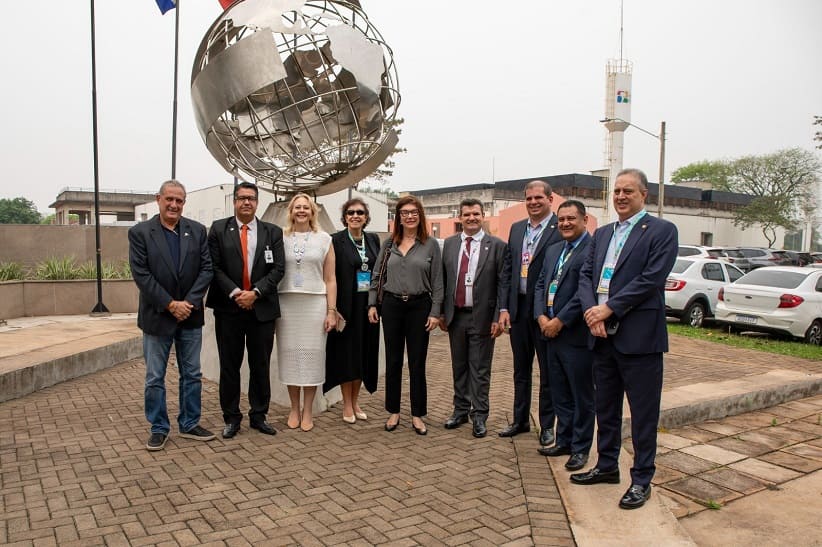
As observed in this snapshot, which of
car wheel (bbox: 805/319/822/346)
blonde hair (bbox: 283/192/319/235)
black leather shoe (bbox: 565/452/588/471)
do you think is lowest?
car wheel (bbox: 805/319/822/346)

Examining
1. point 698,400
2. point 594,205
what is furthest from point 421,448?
point 594,205

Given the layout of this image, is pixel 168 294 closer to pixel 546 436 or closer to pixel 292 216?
pixel 292 216

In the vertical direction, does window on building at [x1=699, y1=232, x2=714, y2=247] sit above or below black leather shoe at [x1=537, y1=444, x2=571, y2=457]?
above

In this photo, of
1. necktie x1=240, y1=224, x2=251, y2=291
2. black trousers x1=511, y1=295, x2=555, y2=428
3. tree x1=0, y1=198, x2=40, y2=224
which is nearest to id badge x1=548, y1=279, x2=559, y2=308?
→ black trousers x1=511, y1=295, x2=555, y2=428

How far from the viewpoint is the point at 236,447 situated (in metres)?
4.86

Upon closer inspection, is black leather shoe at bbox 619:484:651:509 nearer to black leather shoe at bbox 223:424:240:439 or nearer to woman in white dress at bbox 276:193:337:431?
woman in white dress at bbox 276:193:337:431

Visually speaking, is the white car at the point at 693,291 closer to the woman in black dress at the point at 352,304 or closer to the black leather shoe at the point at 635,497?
the woman in black dress at the point at 352,304

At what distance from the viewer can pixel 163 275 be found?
15.8 ft

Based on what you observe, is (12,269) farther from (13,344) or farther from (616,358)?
(616,358)

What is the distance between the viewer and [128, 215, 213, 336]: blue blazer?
15.5ft

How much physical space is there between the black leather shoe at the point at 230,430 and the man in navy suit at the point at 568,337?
242 centimetres

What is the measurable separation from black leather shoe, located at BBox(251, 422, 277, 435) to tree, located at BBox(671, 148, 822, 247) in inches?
2113

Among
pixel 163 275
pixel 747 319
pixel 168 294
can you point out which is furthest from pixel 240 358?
pixel 747 319

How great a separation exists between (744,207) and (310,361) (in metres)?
54.5
